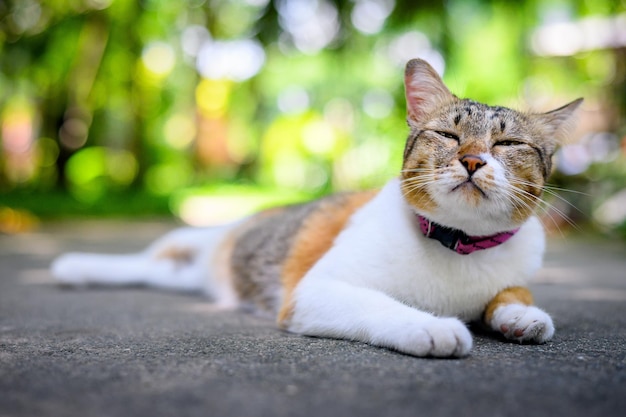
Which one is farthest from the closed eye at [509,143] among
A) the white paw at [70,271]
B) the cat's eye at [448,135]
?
the white paw at [70,271]

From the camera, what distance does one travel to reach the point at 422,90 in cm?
245

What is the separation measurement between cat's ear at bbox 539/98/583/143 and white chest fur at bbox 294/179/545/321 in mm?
422

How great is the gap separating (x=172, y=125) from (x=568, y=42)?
17.5m

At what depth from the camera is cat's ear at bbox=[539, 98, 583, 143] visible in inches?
92.7

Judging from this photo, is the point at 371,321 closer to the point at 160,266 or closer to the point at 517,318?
the point at 517,318

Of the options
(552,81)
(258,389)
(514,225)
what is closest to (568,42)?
(552,81)

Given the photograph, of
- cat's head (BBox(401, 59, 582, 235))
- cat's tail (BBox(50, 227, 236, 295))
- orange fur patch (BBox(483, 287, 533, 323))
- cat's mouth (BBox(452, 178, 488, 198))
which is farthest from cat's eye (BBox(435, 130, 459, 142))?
cat's tail (BBox(50, 227, 236, 295))

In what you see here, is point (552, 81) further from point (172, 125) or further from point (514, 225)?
point (172, 125)

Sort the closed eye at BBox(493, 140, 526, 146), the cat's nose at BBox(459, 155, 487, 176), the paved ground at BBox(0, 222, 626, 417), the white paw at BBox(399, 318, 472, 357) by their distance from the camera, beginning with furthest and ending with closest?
the closed eye at BBox(493, 140, 526, 146), the cat's nose at BBox(459, 155, 487, 176), the white paw at BBox(399, 318, 472, 357), the paved ground at BBox(0, 222, 626, 417)

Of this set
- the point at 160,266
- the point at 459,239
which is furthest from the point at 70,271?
the point at 459,239

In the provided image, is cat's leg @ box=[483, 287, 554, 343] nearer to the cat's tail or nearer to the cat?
the cat

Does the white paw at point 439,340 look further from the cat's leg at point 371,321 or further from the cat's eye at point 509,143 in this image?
the cat's eye at point 509,143

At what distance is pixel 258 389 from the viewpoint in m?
1.40

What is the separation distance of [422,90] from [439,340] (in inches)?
46.6
